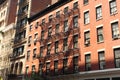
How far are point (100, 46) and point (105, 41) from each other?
103 cm

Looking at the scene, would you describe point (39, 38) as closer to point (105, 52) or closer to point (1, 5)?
point (105, 52)

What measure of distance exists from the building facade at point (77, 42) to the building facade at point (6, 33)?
1133cm

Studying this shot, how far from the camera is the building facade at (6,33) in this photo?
5083cm

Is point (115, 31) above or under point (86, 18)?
under

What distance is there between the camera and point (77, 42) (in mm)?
30641

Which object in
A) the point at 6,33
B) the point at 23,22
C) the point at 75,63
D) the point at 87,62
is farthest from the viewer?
the point at 6,33

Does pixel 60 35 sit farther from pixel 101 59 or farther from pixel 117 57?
pixel 117 57

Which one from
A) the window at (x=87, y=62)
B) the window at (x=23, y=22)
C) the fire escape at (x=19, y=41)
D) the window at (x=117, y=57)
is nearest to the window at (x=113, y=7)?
the window at (x=117, y=57)

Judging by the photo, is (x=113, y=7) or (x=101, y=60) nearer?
(x=101, y=60)

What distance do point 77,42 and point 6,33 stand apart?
1201 inches

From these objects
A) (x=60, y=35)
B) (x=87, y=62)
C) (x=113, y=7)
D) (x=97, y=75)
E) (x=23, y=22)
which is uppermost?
(x=23, y=22)

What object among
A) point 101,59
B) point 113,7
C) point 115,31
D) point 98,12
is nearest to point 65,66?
point 101,59

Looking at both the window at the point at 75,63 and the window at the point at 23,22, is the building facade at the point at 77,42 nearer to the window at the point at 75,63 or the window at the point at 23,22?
the window at the point at 75,63

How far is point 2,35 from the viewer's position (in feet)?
187
